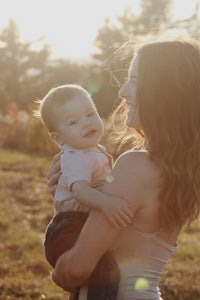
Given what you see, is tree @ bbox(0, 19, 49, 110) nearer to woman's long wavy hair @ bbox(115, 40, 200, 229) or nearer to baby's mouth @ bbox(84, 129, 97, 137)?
baby's mouth @ bbox(84, 129, 97, 137)

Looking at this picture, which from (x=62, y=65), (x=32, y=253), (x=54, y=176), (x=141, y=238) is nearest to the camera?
(x=141, y=238)

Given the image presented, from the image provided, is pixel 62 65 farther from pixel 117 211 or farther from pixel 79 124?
pixel 117 211

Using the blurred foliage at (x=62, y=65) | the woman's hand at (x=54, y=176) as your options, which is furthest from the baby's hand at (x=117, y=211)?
the blurred foliage at (x=62, y=65)

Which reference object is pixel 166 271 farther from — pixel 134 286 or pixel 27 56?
pixel 27 56

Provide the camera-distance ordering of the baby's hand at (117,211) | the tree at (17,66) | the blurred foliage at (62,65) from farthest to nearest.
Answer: the tree at (17,66) → the blurred foliage at (62,65) → the baby's hand at (117,211)

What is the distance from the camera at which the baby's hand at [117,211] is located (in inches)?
95.9

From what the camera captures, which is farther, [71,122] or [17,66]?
[17,66]

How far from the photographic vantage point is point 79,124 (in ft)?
9.44

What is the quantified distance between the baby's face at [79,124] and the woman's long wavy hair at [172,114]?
1.22 ft

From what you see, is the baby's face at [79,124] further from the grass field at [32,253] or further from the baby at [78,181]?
the grass field at [32,253]

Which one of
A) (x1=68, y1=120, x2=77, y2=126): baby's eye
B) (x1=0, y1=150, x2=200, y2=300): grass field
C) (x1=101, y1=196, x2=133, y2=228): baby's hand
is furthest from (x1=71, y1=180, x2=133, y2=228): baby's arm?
(x1=0, y1=150, x2=200, y2=300): grass field

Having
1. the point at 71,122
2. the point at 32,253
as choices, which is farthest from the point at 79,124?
the point at 32,253

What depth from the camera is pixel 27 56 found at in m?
40.6

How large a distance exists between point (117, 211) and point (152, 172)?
0.65 ft
